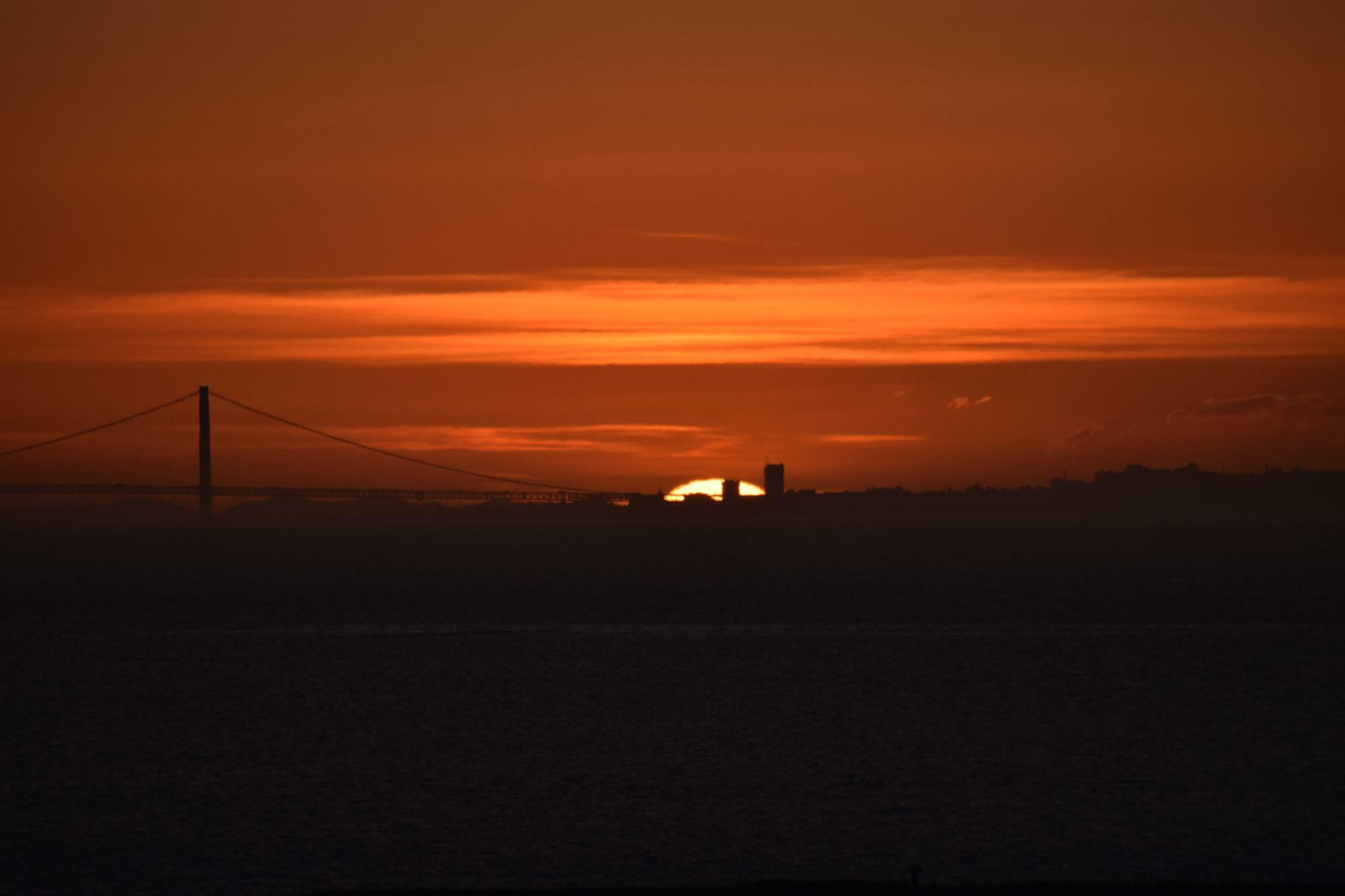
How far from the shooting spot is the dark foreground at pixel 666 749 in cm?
775

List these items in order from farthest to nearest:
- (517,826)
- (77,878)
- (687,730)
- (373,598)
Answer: (373,598) → (687,730) → (517,826) → (77,878)

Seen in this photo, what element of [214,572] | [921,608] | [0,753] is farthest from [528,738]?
[214,572]

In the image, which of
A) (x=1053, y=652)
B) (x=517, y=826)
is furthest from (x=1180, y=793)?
(x=1053, y=652)

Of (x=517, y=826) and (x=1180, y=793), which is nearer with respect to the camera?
(x=517, y=826)

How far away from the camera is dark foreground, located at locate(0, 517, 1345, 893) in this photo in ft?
25.4

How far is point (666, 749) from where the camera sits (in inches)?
440

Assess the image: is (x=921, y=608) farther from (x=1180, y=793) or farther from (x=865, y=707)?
(x=1180, y=793)

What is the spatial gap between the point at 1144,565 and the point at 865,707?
4382 cm

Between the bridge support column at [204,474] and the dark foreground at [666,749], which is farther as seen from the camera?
the bridge support column at [204,474]

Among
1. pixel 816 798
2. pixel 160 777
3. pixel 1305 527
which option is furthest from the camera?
pixel 1305 527

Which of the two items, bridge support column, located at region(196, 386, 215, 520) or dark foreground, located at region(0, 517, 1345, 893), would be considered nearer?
dark foreground, located at region(0, 517, 1345, 893)

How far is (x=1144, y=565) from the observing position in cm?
5491

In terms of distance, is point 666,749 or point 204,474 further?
point 204,474

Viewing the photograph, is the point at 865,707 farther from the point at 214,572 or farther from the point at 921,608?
the point at 214,572
